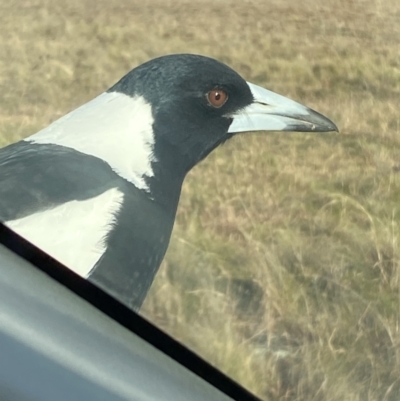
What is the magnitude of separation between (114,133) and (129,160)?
0.03 meters

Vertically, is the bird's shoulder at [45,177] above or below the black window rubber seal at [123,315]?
above

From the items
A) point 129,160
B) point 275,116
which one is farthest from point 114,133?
point 275,116

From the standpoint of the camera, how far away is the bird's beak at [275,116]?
1.86 feet

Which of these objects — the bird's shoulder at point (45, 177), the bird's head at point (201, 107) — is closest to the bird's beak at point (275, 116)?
the bird's head at point (201, 107)

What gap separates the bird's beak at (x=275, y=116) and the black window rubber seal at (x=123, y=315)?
20 cm

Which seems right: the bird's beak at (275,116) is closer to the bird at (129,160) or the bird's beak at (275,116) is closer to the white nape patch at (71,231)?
the bird at (129,160)

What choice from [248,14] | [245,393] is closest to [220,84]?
[248,14]

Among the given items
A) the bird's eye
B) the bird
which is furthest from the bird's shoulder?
the bird's eye

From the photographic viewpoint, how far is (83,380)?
0.49 meters

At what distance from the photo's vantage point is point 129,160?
56 cm

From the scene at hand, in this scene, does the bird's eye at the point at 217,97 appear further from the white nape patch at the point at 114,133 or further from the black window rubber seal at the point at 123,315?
the black window rubber seal at the point at 123,315

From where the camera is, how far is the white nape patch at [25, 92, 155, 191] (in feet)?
1.80

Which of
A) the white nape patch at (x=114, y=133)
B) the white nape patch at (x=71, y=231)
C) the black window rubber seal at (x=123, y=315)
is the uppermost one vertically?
the white nape patch at (x=114, y=133)

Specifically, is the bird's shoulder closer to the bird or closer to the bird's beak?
the bird
